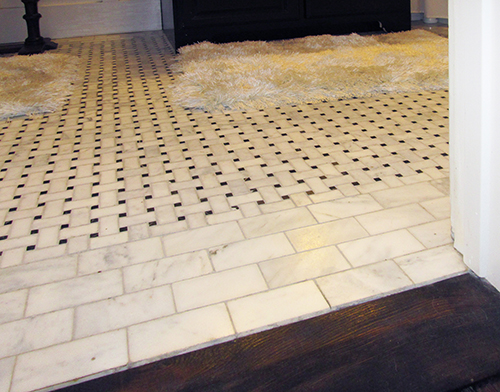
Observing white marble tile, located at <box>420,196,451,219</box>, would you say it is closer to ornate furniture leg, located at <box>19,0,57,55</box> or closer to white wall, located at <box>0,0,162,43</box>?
ornate furniture leg, located at <box>19,0,57,55</box>

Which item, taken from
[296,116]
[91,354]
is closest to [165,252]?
[91,354]

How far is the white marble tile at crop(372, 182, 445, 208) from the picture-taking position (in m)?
1.93

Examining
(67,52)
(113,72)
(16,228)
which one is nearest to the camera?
(16,228)

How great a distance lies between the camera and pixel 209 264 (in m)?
→ 1.62

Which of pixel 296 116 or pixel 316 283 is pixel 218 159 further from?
pixel 316 283

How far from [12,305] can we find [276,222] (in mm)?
931

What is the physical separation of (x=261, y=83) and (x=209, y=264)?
2095 mm

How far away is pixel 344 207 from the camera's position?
1.92 metres

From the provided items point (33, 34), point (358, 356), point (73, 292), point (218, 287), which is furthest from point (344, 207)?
point (33, 34)

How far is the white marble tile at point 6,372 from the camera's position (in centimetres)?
120

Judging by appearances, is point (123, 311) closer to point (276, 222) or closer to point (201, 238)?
point (201, 238)

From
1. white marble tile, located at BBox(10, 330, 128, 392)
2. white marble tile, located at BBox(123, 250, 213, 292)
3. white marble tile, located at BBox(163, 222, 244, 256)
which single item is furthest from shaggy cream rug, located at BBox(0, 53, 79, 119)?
white marble tile, located at BBox(10, 330, 128, 392)

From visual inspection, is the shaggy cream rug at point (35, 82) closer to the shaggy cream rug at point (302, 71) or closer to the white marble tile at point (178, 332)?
the shaggy cream rug at point (302, 71)

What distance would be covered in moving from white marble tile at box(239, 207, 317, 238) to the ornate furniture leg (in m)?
4.18
